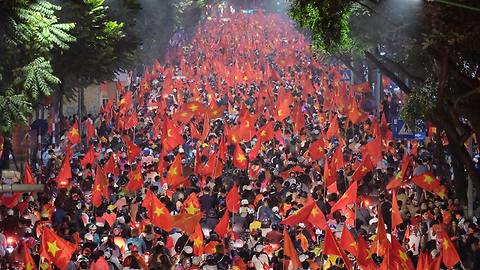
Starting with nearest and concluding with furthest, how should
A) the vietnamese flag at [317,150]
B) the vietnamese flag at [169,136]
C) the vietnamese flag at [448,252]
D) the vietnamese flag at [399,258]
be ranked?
the vietnamese flag at [399,258], the vietnamese flag at [448,252], the vietnamese flag at [317,150], the vietnamese flag at [169,136]

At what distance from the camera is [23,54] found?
22.3 m

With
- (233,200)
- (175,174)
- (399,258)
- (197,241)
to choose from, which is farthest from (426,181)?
(399,258)

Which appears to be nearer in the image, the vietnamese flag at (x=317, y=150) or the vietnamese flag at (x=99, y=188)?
the vietnamese flag at (x=99, y=188)

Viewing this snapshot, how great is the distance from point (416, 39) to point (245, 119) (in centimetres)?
1064

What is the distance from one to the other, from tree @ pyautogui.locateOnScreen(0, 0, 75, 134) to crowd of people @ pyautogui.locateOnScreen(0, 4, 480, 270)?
4.97 ft

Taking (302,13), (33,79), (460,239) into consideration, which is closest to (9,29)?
(33,79)

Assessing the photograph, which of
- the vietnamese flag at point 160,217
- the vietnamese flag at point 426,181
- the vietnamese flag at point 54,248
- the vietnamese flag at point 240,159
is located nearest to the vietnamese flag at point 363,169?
the vietnamese flag at point 426,181

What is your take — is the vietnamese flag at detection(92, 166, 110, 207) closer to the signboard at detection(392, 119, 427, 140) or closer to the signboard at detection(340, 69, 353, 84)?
the signboard at detection(392, 119, 427, 140)

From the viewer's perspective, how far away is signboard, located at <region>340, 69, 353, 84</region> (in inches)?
1957

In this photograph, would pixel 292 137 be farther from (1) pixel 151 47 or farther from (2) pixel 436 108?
(1) pixel 151 47

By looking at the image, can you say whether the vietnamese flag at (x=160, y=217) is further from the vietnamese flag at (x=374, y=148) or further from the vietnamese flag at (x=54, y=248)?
the vietnamese flag at (x=374, y=148)

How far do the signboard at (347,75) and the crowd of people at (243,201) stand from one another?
1181 cm

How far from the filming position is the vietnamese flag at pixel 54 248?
14.8 meters

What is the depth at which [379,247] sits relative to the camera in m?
15.5
